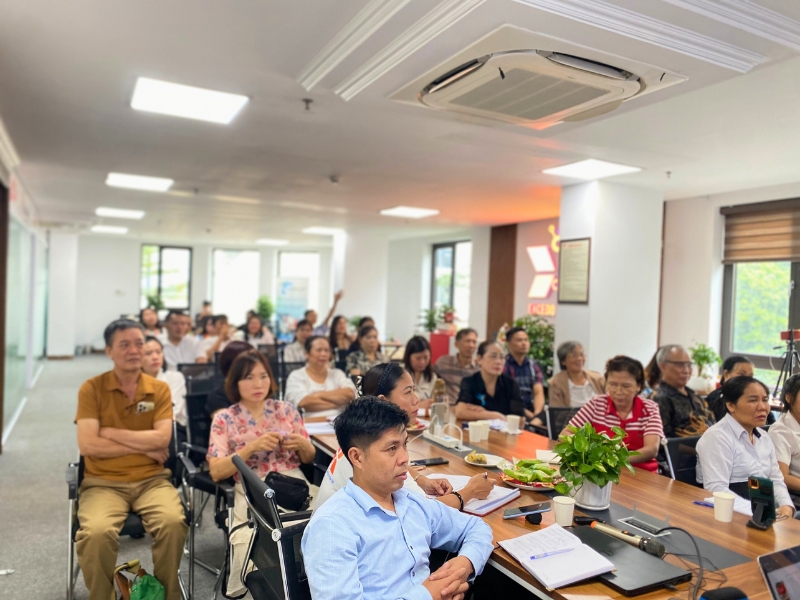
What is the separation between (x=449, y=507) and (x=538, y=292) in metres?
8.37

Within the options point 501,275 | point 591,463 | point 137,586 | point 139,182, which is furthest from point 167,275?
point 591,463

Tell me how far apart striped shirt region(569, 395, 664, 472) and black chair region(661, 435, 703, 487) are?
161 mm

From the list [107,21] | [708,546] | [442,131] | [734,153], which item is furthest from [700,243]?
[107,21]

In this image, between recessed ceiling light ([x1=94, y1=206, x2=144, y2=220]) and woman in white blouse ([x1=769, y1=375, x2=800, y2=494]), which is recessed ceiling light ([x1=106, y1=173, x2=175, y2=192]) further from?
woman in white blouse ([x1=769, y1=375, x2=800, y2=494])

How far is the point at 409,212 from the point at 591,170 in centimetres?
385

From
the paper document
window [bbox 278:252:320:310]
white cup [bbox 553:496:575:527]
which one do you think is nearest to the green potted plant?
the paper document

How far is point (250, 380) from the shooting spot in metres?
3.04

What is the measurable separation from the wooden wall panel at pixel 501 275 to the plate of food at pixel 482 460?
8.02 metres

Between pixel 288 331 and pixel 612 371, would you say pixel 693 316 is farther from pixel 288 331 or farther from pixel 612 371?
pixel 288 331

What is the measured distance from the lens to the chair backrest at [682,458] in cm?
292

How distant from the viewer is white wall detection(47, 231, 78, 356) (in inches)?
523

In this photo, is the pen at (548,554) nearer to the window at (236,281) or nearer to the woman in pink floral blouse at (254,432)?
the woman in pink floral blouse at (254,432)

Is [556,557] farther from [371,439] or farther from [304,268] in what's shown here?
[304,268]

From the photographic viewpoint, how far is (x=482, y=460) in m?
2.85
